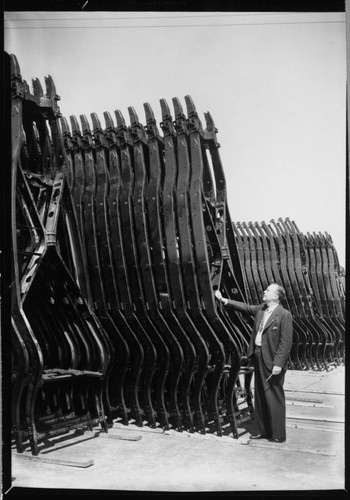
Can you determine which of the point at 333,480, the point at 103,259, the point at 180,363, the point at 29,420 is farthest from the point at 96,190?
the point at 333,480

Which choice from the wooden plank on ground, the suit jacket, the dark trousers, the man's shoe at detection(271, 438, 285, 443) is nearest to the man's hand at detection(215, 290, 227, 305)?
the suit jacket

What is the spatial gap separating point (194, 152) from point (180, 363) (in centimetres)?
250

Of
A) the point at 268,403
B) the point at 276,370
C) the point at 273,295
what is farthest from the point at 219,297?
the point at 268,403

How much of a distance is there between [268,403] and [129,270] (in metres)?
2.28

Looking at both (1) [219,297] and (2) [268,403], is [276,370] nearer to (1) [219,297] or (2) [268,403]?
(2) [268,403]

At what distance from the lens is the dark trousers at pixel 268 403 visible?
265 inches

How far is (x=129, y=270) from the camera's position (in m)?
7.70

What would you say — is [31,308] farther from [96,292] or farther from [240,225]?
[240,225]

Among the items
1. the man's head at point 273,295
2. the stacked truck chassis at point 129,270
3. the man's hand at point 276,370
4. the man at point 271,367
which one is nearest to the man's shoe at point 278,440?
the man at point 271,367

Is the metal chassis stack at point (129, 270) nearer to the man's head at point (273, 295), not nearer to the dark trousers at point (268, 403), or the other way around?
the dark trousers at point (268, 403)

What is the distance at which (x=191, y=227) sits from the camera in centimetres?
745

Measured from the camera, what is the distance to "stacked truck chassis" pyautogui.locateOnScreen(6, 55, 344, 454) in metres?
7.14

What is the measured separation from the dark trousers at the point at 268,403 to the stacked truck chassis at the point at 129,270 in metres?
0.34

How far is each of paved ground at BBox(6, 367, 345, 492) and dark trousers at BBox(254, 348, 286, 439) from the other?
0.58 ft
